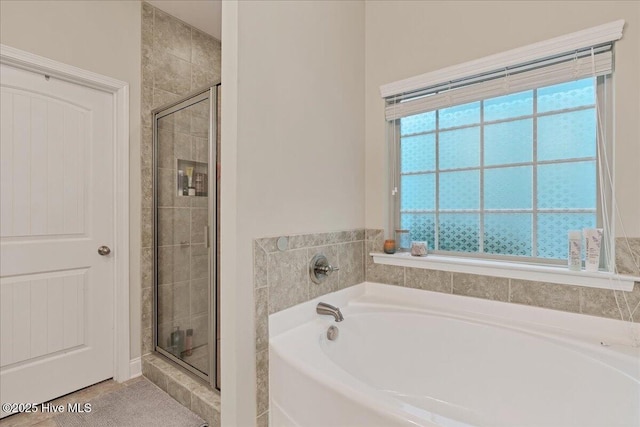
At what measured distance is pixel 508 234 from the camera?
1.74 metres

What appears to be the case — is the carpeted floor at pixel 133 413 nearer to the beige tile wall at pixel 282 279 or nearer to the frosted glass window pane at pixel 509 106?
the beige tile wall at pixel 282 279

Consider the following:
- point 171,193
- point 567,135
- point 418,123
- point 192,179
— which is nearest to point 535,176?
point 567,135

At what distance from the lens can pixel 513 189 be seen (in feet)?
5.64

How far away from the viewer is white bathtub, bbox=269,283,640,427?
1.08m

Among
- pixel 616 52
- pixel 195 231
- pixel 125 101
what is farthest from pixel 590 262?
pixel 125 101

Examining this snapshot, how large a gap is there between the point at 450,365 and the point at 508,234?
77 centimetres

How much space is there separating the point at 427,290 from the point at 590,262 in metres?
0.77

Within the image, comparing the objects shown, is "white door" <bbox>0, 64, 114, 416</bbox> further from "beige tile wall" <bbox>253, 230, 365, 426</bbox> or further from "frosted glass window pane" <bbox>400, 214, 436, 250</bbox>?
"frosted glass window pane" <bbox>400, 214, 436, 250</bbox>

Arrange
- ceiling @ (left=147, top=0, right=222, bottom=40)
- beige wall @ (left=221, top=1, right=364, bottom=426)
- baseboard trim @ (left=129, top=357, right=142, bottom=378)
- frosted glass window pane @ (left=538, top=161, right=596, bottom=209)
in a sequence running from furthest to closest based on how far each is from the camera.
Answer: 1. ceiling @ (left=147, top=0, right=222, bottom=40)
2. baseboard trim @ (left=129, top=357, right=142, bottom=378)
3. frosted glass window pane @ (left=538, top=161, right=596, bottom=209)
4. beige wall @ (left=221, top=1, right=364, bottom=426)

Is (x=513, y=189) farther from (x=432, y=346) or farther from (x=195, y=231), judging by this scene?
(x=195, y=231)

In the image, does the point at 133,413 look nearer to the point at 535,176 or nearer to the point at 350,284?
the point at 350,284

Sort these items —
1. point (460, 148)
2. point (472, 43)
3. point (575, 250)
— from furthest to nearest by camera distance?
1. point (460, 148)
2. point (472, 43)
3. point (575, 250)

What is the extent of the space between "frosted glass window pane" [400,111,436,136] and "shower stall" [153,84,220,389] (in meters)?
1.19

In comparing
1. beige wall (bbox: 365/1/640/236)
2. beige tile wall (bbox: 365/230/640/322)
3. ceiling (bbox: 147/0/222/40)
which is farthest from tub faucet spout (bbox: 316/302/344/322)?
ceiling (bbox: 147/0/222/40)
